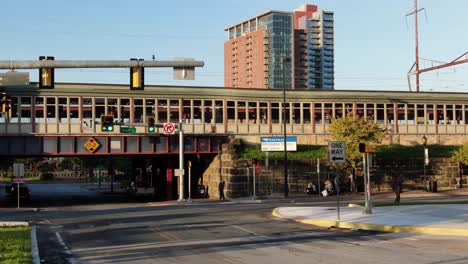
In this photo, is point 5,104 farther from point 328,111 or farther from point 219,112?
point 328,111

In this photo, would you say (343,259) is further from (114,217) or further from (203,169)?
(203,169)

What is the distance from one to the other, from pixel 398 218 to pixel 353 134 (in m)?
25.9

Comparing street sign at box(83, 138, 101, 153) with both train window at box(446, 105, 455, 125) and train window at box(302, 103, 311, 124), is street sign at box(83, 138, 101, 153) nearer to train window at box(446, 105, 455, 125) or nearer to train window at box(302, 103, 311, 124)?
train window at box(302, 103, 311, 124)

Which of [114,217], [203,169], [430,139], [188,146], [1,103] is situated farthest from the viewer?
[430,139]

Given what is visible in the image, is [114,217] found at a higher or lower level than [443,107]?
lower

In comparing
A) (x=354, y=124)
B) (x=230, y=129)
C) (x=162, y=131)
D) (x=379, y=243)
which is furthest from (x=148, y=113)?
(x=379, y=243)

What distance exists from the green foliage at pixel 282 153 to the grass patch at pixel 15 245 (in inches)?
1182

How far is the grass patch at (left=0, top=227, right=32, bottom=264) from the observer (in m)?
14.4

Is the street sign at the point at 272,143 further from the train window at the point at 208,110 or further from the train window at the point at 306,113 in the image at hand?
the train window at the point at 306,113

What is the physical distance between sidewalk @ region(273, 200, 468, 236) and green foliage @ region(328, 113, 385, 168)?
19.5 m

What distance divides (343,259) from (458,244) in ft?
14.9

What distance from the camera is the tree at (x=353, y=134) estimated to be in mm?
48656

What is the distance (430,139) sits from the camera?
62312 mm

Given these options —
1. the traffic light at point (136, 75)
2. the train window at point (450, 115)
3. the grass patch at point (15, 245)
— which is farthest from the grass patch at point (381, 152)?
the traffic light at point (136, 75)
